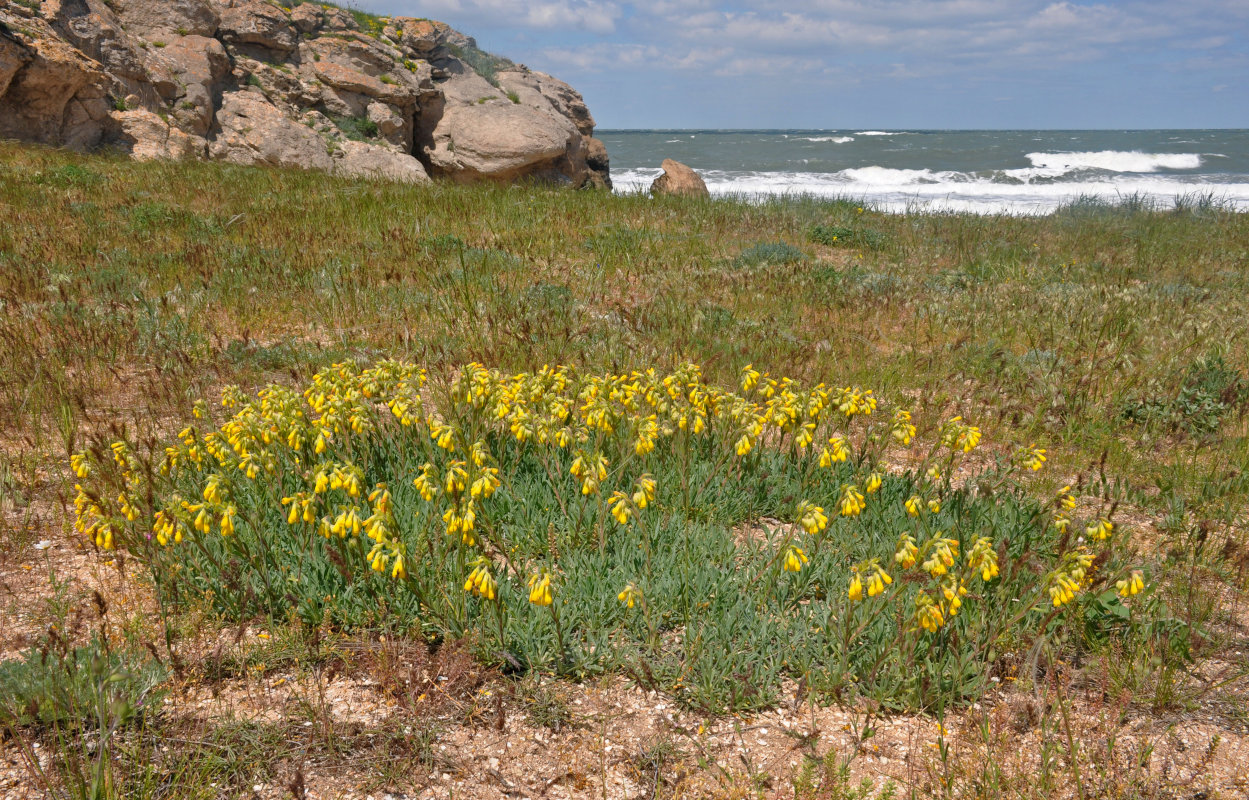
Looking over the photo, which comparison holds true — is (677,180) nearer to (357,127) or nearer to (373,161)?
(373,161)

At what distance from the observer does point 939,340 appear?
7.64 metres

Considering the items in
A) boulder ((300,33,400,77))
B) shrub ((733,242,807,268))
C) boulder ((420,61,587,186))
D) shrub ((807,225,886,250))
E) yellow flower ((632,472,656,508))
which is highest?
boulder ((300,33,400,77))

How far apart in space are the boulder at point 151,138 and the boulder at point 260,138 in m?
0.65

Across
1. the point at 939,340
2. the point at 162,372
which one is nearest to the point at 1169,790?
the point at 939,340

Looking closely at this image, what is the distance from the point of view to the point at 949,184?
43.8 metres

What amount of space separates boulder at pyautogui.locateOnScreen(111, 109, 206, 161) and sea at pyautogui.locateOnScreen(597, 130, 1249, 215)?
23326 mm

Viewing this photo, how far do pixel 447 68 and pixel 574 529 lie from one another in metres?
23.1

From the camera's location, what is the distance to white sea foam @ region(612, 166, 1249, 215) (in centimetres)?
3812

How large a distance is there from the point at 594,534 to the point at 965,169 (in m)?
50.2

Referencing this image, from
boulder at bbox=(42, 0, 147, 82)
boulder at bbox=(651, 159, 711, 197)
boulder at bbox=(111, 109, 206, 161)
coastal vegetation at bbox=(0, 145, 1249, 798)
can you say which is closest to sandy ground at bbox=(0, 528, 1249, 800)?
coastal vegetation at bbox=(0, 145, 1249, 798)

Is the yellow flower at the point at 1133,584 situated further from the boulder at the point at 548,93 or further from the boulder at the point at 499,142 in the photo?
the boulder at the point at 548,93

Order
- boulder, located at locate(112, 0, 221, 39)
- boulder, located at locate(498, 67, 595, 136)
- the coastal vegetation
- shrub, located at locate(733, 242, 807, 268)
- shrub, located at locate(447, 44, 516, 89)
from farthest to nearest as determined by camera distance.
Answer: shrub, located at locate(447, 44, 516, 89), boulder, located at locate(498, 67, 595, 136), boulder, located at locate(112, 0, 221, 39), shrub, located at locate(733, 242, 807, 268), the coastal vegetation

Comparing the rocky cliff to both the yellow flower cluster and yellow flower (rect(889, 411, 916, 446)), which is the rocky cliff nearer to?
the yellow flower cluster

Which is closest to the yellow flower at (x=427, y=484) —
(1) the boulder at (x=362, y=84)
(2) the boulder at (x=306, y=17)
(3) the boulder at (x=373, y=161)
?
(3) the boulder at (x=373, y=161)
